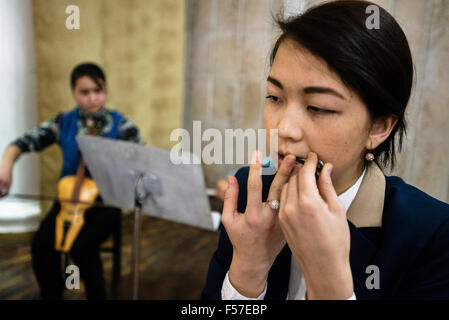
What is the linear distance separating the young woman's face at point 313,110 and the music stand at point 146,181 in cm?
61

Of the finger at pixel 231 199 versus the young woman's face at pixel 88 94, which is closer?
the finger at pixel 231 199

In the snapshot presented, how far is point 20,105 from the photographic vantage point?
262cm

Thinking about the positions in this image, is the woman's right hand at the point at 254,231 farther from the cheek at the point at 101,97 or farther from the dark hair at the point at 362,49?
the cheek at the point at 101,97

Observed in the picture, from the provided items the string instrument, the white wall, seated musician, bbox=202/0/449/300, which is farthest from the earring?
the white wall

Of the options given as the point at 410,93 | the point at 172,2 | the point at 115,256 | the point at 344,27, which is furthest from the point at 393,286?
the point at 172,2

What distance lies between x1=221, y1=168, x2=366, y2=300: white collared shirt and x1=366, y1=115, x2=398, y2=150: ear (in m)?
0.10

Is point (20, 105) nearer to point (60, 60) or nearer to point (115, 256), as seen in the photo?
point (60, 60)

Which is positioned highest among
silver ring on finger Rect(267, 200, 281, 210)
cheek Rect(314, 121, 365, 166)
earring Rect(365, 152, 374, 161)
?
cheek Rect(314, 121, 365, 166)

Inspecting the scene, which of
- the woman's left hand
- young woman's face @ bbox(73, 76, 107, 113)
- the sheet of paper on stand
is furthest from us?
young woman's face @ bbox(73, 76, 107, 113)

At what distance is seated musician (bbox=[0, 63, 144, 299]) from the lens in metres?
1.86

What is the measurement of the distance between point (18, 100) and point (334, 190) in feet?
9.00

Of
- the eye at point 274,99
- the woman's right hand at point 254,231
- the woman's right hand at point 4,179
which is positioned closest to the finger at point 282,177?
the woman's right hand at point 254,231

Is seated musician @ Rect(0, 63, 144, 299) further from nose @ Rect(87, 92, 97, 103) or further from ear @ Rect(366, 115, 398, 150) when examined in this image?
ear @ Rect(366, 115, 398, 150)

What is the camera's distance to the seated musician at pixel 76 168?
1.86 m
